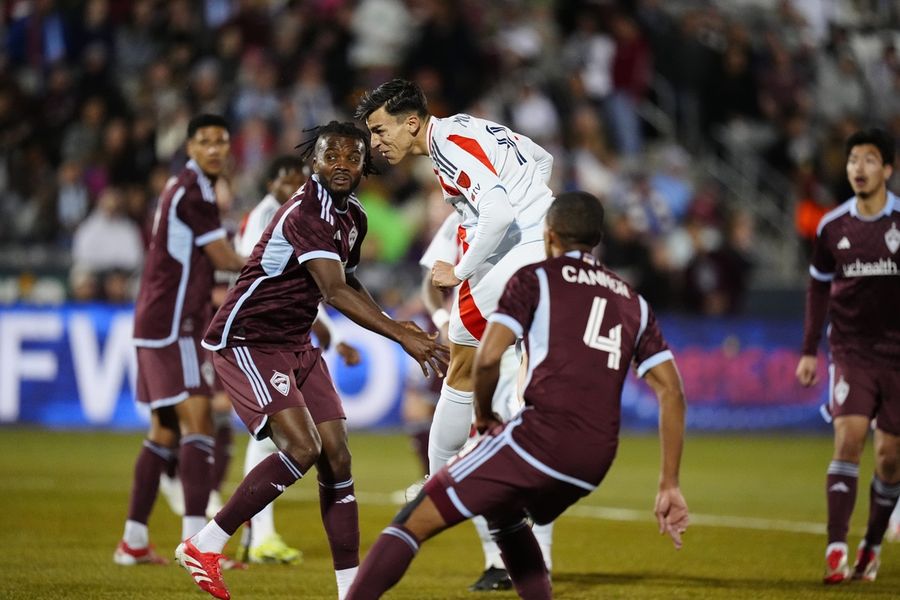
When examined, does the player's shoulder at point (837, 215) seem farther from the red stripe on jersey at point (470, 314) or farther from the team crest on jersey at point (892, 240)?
the red stripe on jersey at point (470, 314)

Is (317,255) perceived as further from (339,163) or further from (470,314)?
(470,314)

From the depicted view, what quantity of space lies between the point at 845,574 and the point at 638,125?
48.4ft

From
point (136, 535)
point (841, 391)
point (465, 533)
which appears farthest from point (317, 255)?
point (465, 533)

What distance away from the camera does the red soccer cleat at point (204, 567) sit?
7.05 meters

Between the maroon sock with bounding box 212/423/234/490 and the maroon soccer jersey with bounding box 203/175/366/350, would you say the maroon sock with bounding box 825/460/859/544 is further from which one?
the maroon sock with bounding box 212/423/234/490

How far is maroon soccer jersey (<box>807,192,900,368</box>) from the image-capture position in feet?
29.3

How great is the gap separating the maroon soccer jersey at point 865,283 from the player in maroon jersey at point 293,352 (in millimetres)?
3405

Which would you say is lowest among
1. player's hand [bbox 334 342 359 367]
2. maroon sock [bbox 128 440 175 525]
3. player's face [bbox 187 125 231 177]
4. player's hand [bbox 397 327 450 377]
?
maroon sock [bbox 128 440 175 525]

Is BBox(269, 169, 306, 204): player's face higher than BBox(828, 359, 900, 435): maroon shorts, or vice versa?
BBox(269, 169, 306, 204): player's face

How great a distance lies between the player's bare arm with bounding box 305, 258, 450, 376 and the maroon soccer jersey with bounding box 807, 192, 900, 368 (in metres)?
3.51

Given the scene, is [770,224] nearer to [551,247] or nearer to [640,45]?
[640,45]

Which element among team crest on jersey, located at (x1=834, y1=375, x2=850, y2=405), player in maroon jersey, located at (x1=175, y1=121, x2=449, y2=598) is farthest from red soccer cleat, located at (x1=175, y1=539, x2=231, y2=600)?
team crest on jersey, located at (x1=834, y1=375, x2=850, y2=405)

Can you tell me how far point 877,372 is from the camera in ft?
29.2

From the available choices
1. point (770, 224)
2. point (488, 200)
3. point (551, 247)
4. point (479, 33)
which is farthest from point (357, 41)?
point (551, 247)
